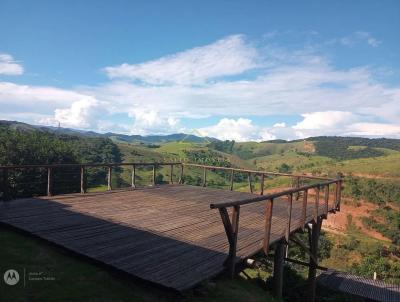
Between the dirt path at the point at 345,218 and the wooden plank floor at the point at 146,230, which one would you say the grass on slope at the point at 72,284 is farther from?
the dirt path at the point at 345,218

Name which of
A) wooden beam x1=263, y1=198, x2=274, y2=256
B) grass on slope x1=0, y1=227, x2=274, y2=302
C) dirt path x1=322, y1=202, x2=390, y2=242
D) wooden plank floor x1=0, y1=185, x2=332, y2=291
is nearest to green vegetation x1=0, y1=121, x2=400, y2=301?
grass on slope x1=0, y1=227, x2=274, y2=302

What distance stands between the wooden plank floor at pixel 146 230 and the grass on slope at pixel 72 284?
17cm

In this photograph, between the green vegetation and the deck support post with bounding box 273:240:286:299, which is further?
the deck support post with bounding box 273:240:286:299

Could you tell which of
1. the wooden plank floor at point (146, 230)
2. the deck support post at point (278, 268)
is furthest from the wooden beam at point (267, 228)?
the deck support post at point (278, 268)

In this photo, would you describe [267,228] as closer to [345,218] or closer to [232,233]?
[232,233]

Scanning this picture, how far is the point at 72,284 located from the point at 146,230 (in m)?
2.95

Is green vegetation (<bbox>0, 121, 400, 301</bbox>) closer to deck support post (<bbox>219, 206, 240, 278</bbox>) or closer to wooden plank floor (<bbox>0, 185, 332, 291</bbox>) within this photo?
wooden plank floor (<bbox>0, 185, 332, 291</bbox>)

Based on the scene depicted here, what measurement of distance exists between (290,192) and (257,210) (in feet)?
12.8

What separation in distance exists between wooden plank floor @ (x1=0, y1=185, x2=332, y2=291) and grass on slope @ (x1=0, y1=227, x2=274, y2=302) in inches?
6.9

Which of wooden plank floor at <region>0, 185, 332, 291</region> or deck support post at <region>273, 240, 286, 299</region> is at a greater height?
wooden plank floor at <region>0, 185, 332, 291</region>

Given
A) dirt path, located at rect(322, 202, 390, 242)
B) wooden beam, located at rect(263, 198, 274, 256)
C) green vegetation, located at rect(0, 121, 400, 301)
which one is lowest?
dirt path, located at rect(322, 202, 390, 242)

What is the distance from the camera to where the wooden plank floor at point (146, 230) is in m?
5.79

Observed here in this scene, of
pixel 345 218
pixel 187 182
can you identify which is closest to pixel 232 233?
pixel 345 218

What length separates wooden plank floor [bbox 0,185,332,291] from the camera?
5.79 meters
